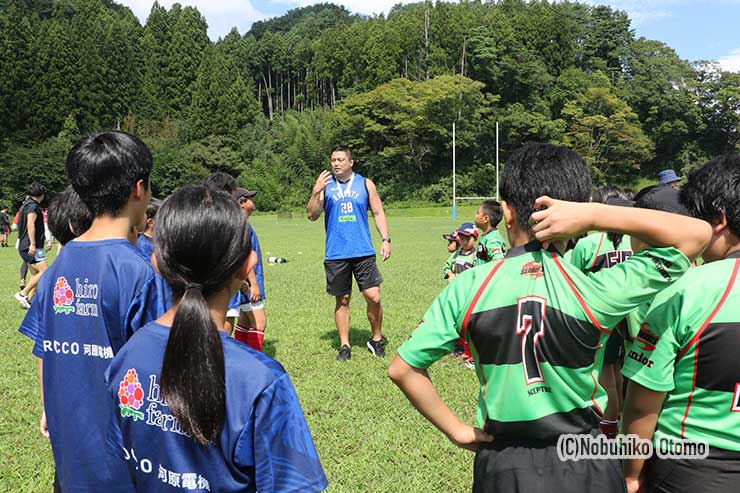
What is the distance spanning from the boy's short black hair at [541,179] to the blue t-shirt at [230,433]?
1.03 metres

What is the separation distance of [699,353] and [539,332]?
587 mm

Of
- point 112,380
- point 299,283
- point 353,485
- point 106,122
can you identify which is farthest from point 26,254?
point 106,122

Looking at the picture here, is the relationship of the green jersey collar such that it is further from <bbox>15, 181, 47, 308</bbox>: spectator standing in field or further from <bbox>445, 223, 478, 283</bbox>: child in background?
<bbox>15, 181, 47, 308</bbox>: spectator standing in field

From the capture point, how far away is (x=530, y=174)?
204cm

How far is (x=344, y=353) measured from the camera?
6.71 metres

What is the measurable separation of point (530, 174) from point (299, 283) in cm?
1084

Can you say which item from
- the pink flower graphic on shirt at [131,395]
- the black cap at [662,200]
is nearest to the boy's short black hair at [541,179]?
the black cap at [662,200]

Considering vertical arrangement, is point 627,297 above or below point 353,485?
above

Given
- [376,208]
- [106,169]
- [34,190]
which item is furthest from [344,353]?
[34,190]

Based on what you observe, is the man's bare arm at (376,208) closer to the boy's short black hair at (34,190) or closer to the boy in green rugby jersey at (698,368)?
the boy in green rugby jersey at (698,368)

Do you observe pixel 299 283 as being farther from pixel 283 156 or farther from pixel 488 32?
pixel 488 32

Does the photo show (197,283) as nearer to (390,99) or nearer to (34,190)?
(34,190)

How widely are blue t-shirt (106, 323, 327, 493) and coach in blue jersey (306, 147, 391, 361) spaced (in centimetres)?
503

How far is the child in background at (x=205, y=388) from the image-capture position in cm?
155
